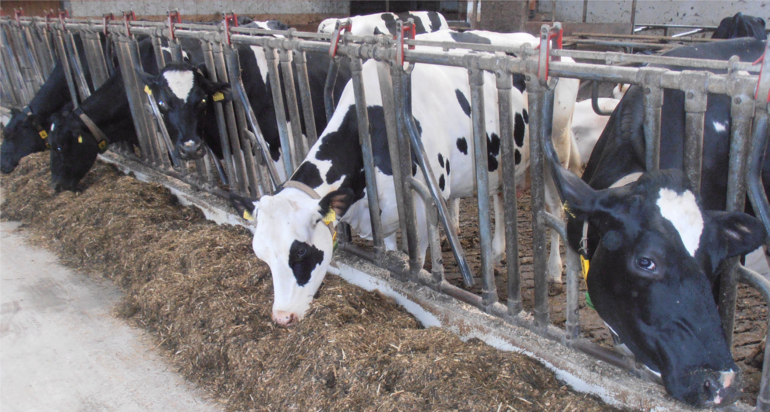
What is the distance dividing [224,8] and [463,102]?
1336cm

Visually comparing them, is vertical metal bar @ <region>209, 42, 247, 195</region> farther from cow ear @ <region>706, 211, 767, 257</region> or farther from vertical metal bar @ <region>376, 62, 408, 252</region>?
cow ear @ <region>706, 211, 767, 257</region>

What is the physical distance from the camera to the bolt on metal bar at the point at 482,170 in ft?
8.96

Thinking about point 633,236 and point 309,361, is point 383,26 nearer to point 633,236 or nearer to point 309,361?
point 309,361

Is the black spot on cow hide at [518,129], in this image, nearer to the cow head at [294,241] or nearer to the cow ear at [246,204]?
the cow head at [294,241]

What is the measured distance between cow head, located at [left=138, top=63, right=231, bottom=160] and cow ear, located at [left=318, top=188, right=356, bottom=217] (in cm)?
209

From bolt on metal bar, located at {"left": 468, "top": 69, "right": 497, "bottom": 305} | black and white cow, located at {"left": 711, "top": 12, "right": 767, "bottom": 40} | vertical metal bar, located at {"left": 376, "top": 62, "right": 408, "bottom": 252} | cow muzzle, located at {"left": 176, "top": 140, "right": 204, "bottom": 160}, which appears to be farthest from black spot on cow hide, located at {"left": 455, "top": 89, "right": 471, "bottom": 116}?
black and white cow, located at {"left": 711, "top": 12, "right": 767, "bottom": 40}

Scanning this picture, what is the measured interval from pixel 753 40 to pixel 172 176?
17.4ft

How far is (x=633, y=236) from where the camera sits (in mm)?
1927

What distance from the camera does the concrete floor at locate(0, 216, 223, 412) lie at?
320cm

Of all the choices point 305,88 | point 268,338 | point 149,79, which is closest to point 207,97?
point 149,79

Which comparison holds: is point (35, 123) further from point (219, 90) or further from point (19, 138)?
point (219, 90)

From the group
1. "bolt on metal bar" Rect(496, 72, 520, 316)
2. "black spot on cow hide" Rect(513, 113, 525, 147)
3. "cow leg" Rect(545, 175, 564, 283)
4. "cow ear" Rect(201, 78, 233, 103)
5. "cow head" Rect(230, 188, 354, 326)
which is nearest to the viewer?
"bolt on metal bar" Rect(496, 72, 520, 316)

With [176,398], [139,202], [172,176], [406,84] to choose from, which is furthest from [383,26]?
[176,398]

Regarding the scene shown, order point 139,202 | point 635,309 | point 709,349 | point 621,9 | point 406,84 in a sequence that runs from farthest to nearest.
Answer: point 621,9 < point 139,202 < point 406,84 < point 635,309 < point 709,349
